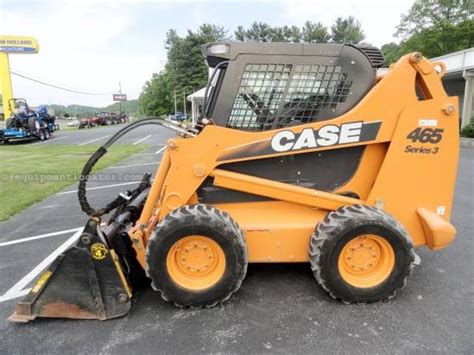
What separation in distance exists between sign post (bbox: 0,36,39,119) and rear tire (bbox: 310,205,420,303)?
34.3m

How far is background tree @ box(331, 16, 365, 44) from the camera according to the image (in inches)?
2292

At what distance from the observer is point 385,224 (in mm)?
3021

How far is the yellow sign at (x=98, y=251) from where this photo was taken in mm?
2936

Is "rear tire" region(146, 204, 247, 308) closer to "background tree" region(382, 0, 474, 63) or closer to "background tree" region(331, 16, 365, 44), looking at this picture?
"background tree" region(382, 0, 474, 63)

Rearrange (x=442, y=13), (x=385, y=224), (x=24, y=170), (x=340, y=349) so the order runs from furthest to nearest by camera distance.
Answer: (x=442, y=13) → (x=24, y=170) → (x=385, y=224) → (x=340, y=349)

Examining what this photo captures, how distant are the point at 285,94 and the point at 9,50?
125 ft

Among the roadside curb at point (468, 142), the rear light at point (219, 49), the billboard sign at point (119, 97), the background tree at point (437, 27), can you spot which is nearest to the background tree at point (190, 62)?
the billboard sign at point (119, 97)

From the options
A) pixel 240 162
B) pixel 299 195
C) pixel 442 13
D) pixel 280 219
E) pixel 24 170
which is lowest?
pixel 24 170

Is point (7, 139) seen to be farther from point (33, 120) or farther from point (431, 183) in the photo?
point (431, 183)

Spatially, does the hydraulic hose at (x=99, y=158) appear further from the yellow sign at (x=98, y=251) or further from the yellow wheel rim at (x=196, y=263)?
the yellow wheel rim at (x=196, y=263)

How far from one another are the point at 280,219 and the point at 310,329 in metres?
0.97

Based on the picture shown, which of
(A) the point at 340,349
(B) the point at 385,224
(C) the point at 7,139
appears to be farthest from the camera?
(C) the point at 7,139

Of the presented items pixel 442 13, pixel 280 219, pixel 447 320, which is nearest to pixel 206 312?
pixel 280 219

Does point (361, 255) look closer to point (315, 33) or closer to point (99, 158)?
point (99, 158)
